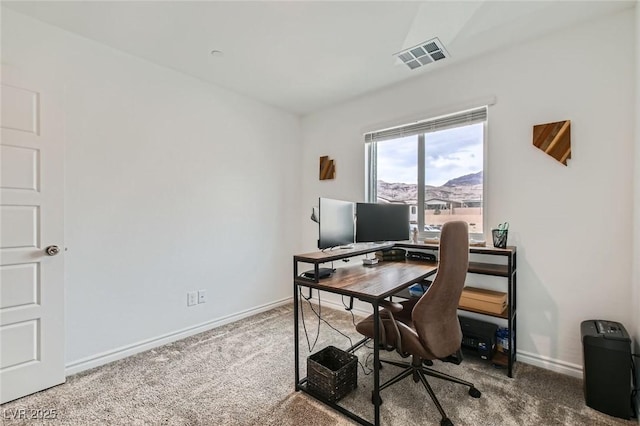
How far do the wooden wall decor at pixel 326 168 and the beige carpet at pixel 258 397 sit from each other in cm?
211

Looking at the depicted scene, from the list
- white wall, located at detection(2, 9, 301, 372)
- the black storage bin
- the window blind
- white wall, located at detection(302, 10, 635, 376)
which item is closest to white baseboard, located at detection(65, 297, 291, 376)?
white wall, located at detection(2, 9, 301, 372)

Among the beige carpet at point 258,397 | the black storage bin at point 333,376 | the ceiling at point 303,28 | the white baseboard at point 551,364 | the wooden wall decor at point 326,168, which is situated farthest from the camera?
the wooden wall decor at point 326,168

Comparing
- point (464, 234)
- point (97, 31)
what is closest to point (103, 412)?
point (464, 234)

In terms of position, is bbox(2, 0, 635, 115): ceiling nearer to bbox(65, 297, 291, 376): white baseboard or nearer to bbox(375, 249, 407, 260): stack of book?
bbox(375, 249, 407, 260): stack of book

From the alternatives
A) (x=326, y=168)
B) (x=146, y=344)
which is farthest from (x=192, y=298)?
(x=326, y=168)

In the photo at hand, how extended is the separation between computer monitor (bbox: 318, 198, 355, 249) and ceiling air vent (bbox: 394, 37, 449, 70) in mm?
1400

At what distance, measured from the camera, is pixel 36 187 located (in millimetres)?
2055

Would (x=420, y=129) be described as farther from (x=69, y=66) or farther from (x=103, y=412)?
(x=103, y=412)

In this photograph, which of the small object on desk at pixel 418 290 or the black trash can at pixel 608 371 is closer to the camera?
the black trash can at pixel 608 371

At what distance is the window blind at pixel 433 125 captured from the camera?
2730 millimetres

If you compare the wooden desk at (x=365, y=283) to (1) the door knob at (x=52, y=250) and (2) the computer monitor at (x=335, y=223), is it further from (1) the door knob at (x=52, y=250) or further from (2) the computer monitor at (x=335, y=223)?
(1) the door knob at (x=52, y=250)

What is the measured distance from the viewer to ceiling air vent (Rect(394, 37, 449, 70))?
8.03 ft

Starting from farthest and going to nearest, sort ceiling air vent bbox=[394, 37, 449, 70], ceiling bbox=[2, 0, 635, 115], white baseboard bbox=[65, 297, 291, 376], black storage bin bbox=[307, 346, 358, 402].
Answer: ceiling air vent bbox=[394, 37, 449, 70] < white baseboard bbox=[65, 297, 291, 376] < ceiling bbox=[2, 0, 635, 115] < black storage bin bbox=[307, 346, 358, 402]

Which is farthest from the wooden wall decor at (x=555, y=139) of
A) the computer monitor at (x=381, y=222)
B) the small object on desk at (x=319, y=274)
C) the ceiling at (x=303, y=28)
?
the small object on desk at (x=319, y=274)
